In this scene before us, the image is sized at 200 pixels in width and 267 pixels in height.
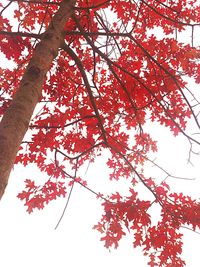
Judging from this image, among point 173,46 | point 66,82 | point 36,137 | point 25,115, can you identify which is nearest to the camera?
point 25,115

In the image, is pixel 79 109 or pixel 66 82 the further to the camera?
pixel 66 82

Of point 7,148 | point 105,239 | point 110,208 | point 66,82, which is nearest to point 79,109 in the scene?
point 66,82

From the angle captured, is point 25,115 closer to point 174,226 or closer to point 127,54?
point 174,226

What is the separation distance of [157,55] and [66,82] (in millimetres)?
1282

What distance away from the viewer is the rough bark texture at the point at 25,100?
1665mm

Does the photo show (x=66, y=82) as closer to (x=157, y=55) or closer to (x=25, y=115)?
(x=157, y=55)

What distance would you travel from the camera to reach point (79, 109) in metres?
3.59

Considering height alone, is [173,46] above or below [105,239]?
above

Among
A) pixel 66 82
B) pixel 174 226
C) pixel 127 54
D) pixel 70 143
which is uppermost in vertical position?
pixel 127 54

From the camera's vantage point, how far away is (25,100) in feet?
6.50

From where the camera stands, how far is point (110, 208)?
283 centimetres

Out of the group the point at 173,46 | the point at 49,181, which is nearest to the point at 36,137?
the point at 49,181

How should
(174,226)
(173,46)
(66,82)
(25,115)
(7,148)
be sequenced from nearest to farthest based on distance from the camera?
(7,148), (25,115), (174,226), (173,46), (66,82)

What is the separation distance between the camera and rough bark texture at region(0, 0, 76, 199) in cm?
166
